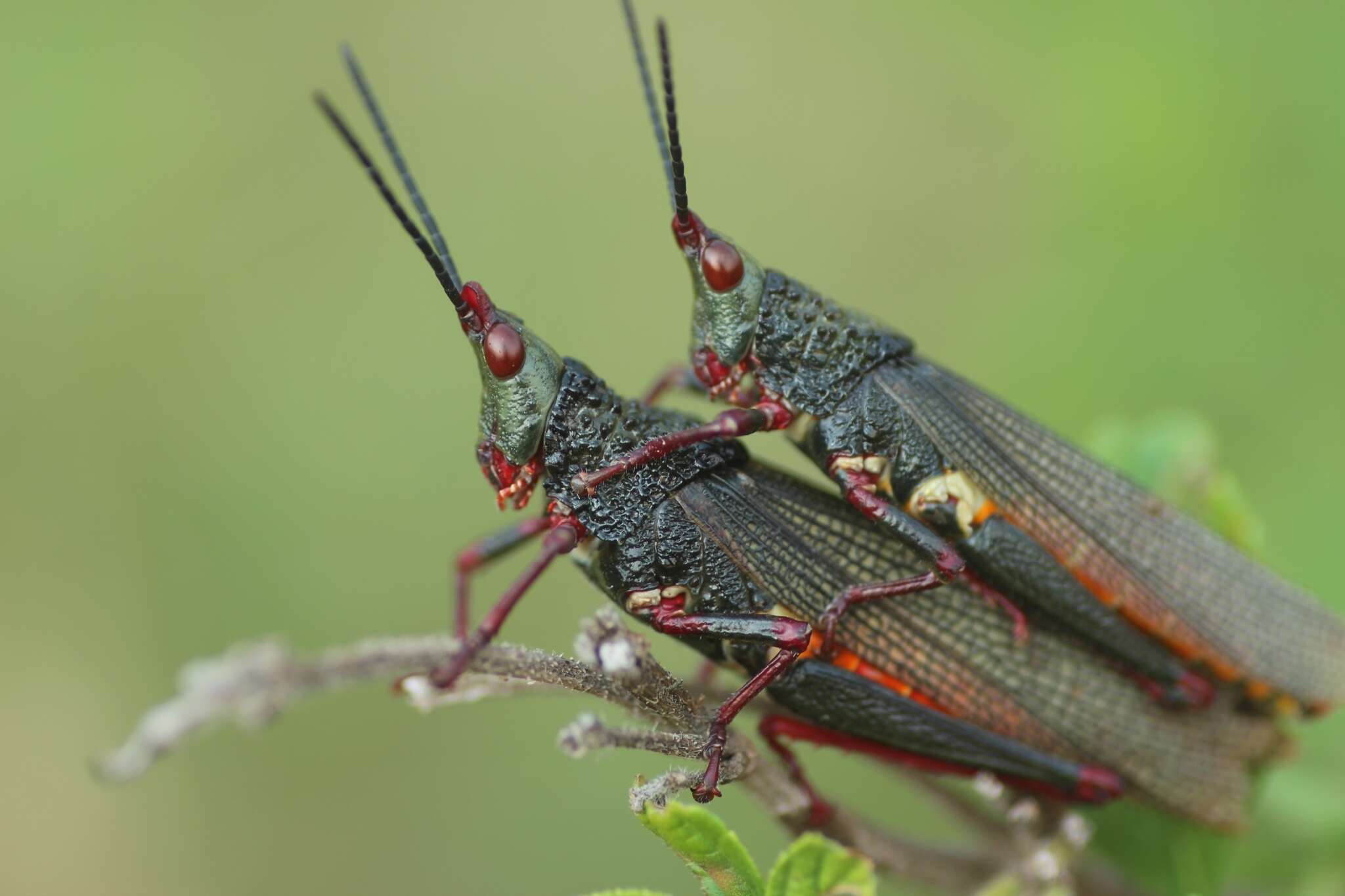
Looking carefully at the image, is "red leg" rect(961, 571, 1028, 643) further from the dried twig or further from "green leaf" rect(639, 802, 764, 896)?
"green leaf" rect(639, 802, 764, 896)

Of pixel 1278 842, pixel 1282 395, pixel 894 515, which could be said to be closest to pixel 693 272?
pixel 894 515

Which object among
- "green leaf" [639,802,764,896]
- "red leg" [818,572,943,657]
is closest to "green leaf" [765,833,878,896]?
"green leaf" [639,802,764,896]

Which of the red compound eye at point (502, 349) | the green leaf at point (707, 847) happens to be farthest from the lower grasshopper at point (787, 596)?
the green leaf at point (707, 847)

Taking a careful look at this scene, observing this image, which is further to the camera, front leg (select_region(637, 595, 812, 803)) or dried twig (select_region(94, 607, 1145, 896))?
front leg (select_region(637, 595, 812, 803))

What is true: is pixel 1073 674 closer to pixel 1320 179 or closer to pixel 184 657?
pixel 1320 179

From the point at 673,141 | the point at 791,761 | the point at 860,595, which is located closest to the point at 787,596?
the point at 860,595

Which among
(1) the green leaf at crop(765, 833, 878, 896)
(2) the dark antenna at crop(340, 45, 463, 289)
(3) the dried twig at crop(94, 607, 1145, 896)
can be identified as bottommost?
(1) the green leaf at crop(765, 833, 878, 896)
